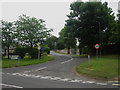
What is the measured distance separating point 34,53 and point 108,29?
705 inches

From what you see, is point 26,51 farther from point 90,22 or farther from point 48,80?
point 48,80

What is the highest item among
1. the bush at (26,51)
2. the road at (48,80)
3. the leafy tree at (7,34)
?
the leafy tree at (7,34)

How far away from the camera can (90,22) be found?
28359 mm

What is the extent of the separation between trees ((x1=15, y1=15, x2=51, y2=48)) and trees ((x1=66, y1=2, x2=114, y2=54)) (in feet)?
22.5

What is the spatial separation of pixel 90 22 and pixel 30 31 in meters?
13.2

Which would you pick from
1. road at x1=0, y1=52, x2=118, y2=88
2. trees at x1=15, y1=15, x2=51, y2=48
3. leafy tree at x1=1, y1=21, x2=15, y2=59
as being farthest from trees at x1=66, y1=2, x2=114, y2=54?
road at x1=0, y1=52, x2=118, y2=88

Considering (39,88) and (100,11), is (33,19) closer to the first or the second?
(100,11)

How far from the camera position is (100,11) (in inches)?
1082

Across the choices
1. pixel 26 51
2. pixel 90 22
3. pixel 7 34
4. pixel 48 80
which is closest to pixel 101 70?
pixel 48 80

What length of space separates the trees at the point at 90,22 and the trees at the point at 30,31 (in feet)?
22.5

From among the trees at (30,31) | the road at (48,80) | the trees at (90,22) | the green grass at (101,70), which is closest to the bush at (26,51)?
the trees at (30,31)

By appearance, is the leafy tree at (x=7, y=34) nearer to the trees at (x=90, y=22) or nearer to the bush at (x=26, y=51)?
the bush at (x=26, y=51)

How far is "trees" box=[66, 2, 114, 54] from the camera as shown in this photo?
91.9 ft

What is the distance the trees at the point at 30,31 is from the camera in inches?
991
